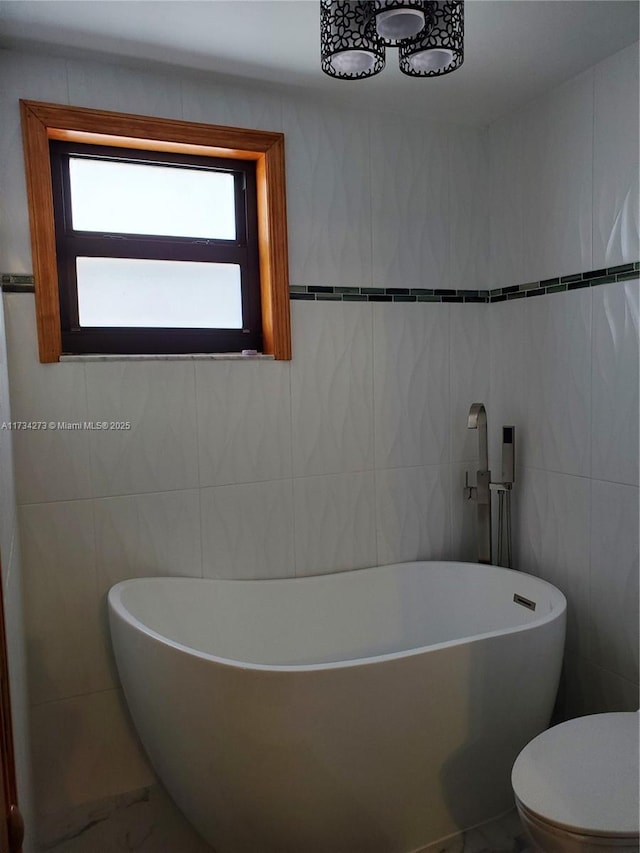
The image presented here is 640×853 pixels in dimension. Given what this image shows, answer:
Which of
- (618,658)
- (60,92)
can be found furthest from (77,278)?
(618,658)

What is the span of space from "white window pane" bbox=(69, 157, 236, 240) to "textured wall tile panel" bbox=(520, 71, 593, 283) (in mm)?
1231

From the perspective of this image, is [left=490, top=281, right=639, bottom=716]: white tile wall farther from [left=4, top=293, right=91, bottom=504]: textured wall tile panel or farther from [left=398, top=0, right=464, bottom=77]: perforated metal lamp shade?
[left=4, top=293, right=91, bottom=504]: textured wall tile panel

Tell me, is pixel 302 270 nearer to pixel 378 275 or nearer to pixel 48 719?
pixel 378 275

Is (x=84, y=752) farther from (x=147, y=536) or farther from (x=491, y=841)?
(x=491, y=841)

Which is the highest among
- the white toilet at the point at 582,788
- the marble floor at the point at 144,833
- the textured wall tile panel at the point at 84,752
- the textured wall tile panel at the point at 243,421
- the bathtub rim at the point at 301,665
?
the textured wall tile panel at the point at 243,421

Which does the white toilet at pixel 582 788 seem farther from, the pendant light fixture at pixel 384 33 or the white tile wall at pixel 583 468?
the pendant light fixture at pixel 384 33

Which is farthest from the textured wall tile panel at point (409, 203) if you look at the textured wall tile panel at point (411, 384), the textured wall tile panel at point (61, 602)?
the textured wall tile panel at point (61, 602)

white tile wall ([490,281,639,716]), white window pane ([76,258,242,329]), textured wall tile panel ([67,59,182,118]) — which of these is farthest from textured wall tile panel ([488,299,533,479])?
textured wall tile panel ([67,59,182,118])

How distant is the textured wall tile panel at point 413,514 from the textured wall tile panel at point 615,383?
70 cm

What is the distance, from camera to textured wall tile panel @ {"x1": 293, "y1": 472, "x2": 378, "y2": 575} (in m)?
2.58

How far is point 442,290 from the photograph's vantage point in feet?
9.15

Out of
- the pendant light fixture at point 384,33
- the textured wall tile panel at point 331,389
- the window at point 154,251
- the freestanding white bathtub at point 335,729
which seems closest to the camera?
the pendant light fixture at point 384,33

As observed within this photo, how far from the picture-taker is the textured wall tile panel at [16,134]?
2064 mm

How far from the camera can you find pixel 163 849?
6.68 ft
